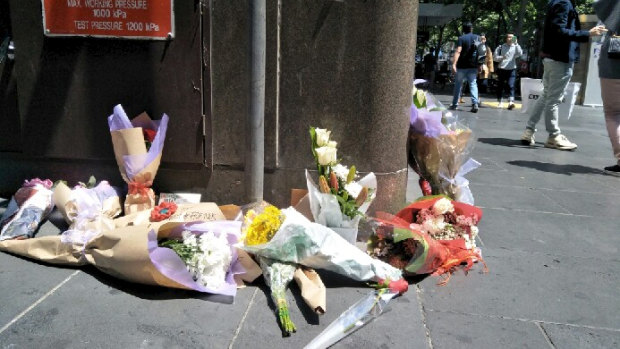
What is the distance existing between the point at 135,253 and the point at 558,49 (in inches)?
236

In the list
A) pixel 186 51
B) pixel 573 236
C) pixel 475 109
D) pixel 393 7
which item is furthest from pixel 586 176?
pixel 475 109

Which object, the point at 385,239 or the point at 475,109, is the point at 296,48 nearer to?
the point at 385,239

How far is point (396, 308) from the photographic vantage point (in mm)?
2740

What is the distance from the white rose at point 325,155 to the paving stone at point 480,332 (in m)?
1.06

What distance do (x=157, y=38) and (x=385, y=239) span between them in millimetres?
2139

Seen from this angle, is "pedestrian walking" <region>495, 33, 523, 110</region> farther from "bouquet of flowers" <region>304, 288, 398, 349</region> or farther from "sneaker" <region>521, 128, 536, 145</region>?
"bouquet of flowers" <region>304, 288, 398, 349</region>

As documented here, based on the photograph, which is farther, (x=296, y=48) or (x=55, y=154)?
(x=55, y=154)

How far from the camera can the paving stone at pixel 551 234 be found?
3.61 metres

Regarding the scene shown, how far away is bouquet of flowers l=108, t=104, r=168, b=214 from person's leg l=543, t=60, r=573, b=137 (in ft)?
17.6

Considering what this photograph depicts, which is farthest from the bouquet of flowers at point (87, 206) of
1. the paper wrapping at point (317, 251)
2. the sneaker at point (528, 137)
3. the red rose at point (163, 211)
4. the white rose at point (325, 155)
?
the sneaker at point (528, 137)

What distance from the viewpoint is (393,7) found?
3.52 metres

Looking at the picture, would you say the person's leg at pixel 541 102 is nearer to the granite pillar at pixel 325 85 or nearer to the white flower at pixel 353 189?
the granite pillar at pixel 325 85

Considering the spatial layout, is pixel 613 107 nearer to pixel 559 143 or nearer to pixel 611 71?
pixel 611 71

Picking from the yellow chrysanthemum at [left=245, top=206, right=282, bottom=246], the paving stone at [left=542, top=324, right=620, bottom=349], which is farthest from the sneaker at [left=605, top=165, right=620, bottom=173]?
the yellow chrysanthemum at [left=245, top=206, right=282, bottom=246]
